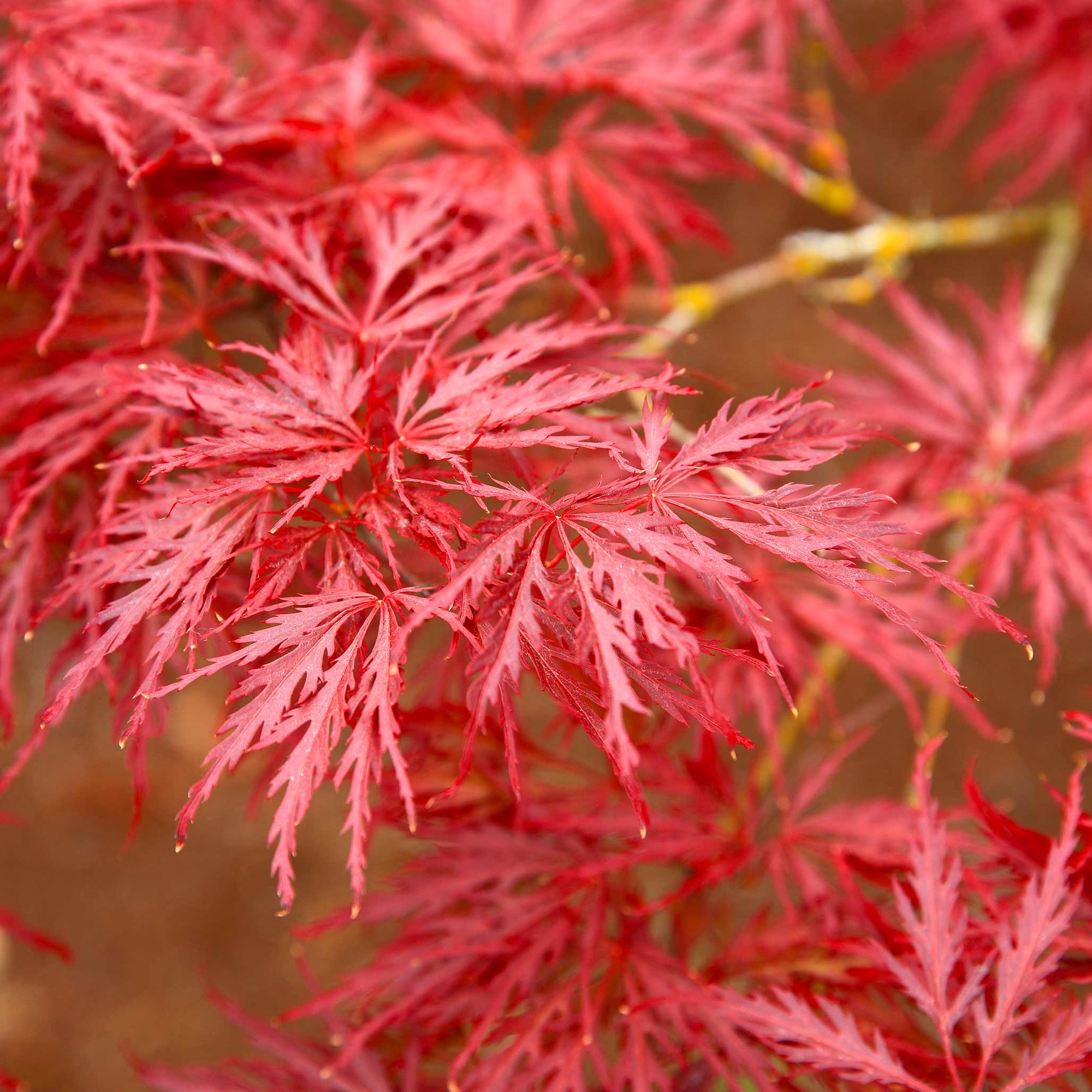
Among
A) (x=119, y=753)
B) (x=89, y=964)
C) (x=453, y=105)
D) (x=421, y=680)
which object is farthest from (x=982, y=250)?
(x=89, y=964)

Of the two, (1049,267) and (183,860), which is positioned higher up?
(1049,267)

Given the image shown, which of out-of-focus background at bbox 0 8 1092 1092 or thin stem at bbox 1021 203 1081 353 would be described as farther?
out-of-focus background at bbox 0 8 1092 1092

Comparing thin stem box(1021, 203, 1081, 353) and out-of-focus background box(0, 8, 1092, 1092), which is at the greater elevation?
thin stem box(1021, 203, 1081, 353)

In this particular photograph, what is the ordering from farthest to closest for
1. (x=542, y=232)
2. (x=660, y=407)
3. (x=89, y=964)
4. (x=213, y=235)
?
(x=89, y=964) < (x=542, y=232) < (x=213, y=235) < (x=660, y=407)

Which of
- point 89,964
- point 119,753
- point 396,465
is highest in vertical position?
point 396,465

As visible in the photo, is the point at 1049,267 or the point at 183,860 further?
the point at 183,860

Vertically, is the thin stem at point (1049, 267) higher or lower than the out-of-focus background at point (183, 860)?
higher

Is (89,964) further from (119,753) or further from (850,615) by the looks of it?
(850,615)

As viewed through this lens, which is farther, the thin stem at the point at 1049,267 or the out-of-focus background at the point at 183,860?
the out-of-focus background at the point at 183,860
